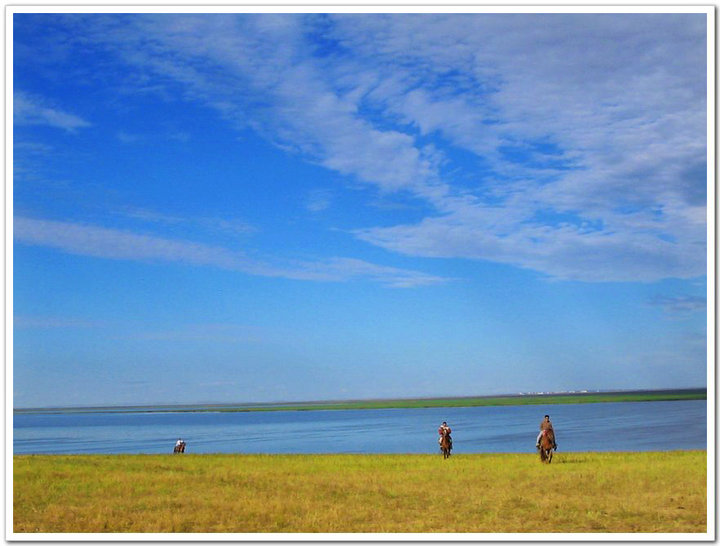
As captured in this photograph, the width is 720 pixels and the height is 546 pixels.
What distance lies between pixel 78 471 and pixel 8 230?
7.62 m

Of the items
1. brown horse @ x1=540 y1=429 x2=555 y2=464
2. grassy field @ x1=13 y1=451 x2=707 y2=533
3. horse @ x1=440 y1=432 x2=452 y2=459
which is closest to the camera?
grassy field @ x1=13 y1=451 x2=707 y2=533

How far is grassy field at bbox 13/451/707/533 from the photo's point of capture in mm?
12977

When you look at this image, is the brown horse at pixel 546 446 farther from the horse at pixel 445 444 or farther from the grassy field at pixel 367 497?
the horse at pixel 445 444

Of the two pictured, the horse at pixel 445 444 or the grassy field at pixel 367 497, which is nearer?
the grassy field at pixel 367 497

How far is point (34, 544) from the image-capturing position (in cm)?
1274

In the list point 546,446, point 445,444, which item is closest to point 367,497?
point 546,446

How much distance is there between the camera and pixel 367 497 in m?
15.2

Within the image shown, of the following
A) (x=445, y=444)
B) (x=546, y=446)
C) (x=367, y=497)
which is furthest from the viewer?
(x=445, y=444)

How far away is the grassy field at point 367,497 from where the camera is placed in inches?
511

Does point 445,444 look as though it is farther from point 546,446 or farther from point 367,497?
point 367,497

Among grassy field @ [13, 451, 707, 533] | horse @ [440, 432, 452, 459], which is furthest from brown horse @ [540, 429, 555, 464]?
horse @ [440, 432, 452, 459]

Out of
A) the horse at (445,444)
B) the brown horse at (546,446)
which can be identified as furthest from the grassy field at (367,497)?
the horse at (445,444)

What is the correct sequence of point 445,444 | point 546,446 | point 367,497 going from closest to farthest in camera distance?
point 367,497 → point 546,446 → point 445,444

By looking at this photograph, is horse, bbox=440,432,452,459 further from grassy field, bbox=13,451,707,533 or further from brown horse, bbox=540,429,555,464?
brown horse, bbox=540,429,555,464
